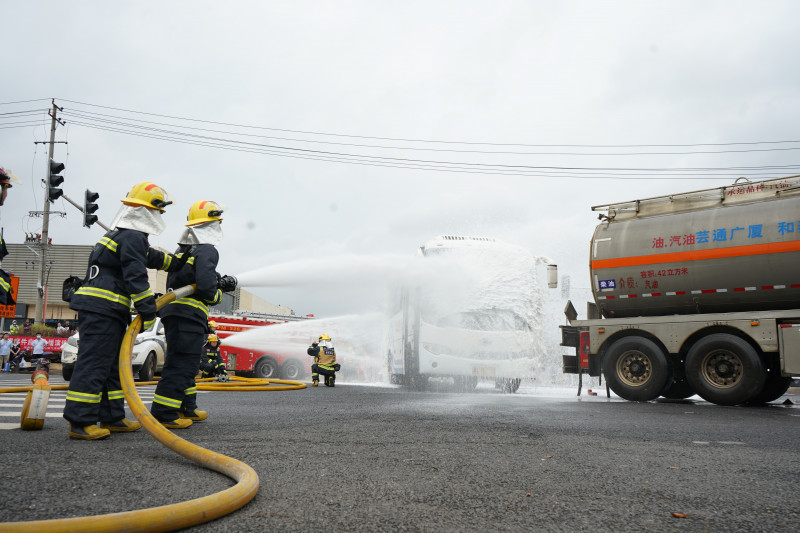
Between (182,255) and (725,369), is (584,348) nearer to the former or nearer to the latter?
(725,369)

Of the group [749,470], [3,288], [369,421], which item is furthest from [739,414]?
[3,288]

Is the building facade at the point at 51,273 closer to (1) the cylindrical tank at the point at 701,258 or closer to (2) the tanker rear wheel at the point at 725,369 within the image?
(1) the cylindrical tank at the point at 701,258

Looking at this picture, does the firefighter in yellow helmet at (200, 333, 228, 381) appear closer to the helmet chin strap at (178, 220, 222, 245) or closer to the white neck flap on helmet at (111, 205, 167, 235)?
the helmet chin strap at (178, 220, 222, 245)

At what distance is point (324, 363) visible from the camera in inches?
544

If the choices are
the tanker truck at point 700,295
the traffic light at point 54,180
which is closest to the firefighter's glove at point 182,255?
the tanker truck at point 700,295

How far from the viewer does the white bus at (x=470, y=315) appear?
12359 mm

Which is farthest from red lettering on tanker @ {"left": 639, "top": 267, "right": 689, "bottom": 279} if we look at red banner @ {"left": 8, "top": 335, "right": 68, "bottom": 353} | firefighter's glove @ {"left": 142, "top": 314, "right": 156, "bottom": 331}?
red banner @ {"left": 8, "top": 335, "right": 68, "bottom": 353}

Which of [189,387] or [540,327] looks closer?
[189,387]

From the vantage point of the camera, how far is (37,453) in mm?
3576

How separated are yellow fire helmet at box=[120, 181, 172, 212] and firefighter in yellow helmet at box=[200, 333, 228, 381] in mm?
8726

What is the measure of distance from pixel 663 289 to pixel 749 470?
248 inches

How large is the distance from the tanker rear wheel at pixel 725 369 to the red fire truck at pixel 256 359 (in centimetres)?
1237

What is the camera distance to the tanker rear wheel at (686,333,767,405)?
27.4 feet

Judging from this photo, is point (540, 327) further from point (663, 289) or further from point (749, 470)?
point (749, 470)
